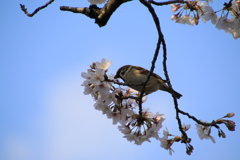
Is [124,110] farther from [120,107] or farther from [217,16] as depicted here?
[217,16]

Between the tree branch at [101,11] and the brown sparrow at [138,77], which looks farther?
the brown sparrow at [138,77]

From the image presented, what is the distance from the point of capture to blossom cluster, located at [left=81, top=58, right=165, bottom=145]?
3.58 meters

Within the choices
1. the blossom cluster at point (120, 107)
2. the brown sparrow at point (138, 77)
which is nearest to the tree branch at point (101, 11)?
the blossom cluster at point (120, 107)

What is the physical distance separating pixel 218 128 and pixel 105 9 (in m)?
2.32

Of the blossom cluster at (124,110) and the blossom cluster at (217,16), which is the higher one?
the blossom cluster at (217,16)

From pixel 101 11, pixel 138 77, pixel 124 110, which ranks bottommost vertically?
pixel 124 110

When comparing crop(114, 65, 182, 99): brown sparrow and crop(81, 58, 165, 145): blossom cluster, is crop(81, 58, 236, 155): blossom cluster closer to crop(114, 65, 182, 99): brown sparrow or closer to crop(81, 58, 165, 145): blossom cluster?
crop(81, 58, 165, 145): blossom cluster

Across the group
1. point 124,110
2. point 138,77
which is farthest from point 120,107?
point 138,77

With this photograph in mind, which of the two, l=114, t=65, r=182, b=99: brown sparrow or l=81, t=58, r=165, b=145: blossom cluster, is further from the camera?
l=114, t=65, r=182, b=99: brown sparrow

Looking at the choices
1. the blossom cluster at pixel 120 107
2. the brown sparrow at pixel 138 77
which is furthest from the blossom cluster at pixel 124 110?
the brown sparrow at pixel 138 77

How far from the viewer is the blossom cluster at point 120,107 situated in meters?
3.58

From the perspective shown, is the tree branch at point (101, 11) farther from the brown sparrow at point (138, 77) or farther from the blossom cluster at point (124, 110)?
the brown sparrow at point (138, 77)

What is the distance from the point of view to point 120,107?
3.84m

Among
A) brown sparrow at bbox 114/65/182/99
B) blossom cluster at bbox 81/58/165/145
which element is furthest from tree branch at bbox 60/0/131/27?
brown sparrow at bbox 114/65/182/99
